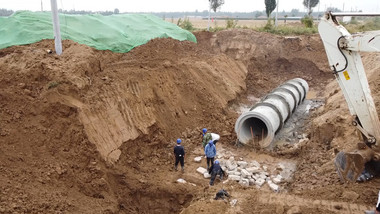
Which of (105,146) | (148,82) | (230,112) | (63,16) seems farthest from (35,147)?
(230,112)

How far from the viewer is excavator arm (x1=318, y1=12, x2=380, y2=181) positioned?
750 centimetres

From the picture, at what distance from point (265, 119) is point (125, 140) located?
486 cm

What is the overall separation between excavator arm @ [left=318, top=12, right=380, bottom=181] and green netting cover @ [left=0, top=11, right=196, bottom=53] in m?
8.61

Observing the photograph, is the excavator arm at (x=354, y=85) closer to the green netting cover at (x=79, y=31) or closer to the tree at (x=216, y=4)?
the green netting cover at (x=79, y=31)

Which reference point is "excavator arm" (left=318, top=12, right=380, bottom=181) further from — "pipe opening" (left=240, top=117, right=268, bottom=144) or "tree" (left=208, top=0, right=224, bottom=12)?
"tree" (left=208, top=0, right=224, bottom=12)

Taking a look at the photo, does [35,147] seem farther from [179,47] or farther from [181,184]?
[179,47]

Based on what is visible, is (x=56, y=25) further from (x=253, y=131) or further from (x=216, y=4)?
(x=216, y=4)

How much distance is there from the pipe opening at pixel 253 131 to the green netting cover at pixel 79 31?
5942mm

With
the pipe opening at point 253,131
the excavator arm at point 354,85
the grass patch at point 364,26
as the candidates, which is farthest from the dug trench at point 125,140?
the grass patch at point 364,26

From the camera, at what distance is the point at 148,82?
12133mm

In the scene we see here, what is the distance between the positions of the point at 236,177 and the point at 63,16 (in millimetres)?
9885

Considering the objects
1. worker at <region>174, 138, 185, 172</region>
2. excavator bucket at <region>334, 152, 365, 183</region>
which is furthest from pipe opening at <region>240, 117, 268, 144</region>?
excavator bucket at <region>334, 152, 365, 183</region>

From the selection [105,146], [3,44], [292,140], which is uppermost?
[3,44]

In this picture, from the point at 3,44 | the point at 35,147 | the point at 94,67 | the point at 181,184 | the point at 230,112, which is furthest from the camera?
the point at 230,112
